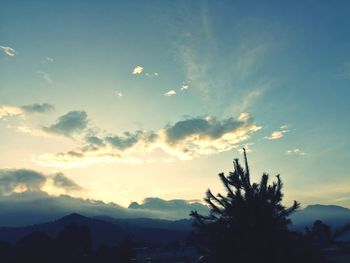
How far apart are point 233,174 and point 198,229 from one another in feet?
7.59

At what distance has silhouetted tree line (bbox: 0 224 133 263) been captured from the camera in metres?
42.4

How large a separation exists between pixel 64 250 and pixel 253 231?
59354mm

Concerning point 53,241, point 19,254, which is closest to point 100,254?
point 53,241

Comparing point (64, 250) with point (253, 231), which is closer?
point (253, 231)

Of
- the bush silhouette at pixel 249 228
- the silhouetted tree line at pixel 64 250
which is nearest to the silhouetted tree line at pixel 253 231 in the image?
the bush silhouette at pixel 249 228

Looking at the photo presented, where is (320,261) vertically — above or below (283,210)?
below

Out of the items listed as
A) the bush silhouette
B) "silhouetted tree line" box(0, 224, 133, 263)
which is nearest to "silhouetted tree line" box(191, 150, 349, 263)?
the bush silhouette

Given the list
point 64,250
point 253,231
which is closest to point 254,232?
point 253,231

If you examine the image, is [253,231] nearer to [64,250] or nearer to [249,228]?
[249,228]

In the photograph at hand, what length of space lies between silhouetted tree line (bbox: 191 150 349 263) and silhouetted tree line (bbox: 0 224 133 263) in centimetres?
3156

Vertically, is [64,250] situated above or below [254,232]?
below

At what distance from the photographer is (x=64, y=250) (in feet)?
201

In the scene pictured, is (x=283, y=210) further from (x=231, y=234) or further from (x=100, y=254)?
(x=100, y=254)

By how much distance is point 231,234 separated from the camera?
1046cm
